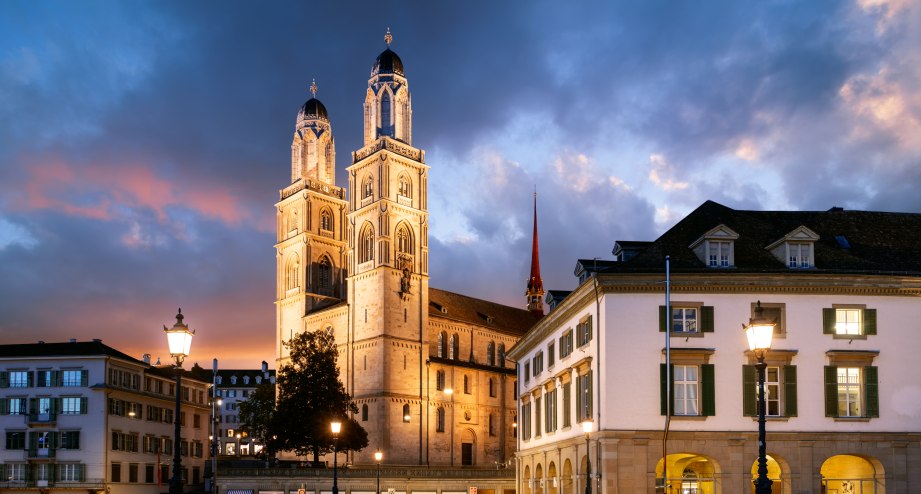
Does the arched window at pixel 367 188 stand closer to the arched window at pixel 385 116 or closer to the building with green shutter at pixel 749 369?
the arched window at pixel 385 116

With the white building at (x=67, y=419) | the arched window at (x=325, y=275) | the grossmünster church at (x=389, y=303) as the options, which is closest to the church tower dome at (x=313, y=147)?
the grossmünster church at (x=389, y=303)

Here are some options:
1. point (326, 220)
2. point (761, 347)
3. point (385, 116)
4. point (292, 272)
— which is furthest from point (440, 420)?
point (761, 347)

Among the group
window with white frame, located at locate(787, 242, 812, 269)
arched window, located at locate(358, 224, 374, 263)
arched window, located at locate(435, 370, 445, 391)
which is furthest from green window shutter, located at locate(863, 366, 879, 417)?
arched window, located at locate(358, 224, 374, 263)

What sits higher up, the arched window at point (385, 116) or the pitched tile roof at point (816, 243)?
the arched window at point (385, 116)

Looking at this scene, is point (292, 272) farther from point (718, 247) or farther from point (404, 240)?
point (718, 247)

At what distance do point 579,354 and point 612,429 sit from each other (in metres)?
6.42

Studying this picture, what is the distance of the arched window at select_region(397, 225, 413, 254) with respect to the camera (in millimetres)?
111750

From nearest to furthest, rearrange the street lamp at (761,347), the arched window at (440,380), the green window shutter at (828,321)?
the street lamp at (761,347) → the green window shutter at (828,321) → the arched window at (440,380)

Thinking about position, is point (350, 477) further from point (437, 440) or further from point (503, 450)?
point (503, 450)

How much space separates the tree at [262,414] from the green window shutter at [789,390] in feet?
174

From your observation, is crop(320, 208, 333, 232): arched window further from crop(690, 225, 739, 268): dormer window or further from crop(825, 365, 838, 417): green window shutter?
crop(825, 365, 838, 417): green window shutter

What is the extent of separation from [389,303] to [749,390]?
224ft

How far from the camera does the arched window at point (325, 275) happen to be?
121 metres

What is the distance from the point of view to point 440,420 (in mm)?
111250
